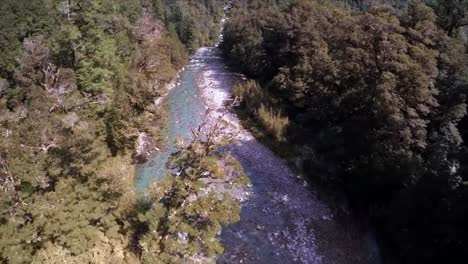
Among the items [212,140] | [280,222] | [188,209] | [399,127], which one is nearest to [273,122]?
[280,222]

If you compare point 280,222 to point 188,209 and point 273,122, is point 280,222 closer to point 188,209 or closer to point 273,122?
point 188,209

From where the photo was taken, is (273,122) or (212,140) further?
(273,122)

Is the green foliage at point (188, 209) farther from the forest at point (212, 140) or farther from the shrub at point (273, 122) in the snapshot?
the shrub at point (273, 122)

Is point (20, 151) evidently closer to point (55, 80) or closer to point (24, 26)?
point (55, 80)

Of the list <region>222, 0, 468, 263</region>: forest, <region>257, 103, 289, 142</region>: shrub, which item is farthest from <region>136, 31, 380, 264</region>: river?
<region>257, 103, 289, 142</region>: shrub

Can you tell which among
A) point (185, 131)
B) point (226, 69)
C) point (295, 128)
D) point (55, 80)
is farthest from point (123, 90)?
point (226, 69)

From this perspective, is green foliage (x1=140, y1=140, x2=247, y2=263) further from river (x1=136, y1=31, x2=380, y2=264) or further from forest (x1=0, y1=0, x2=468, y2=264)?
river (x1=136, y1=31, x2=380, y2=264)
